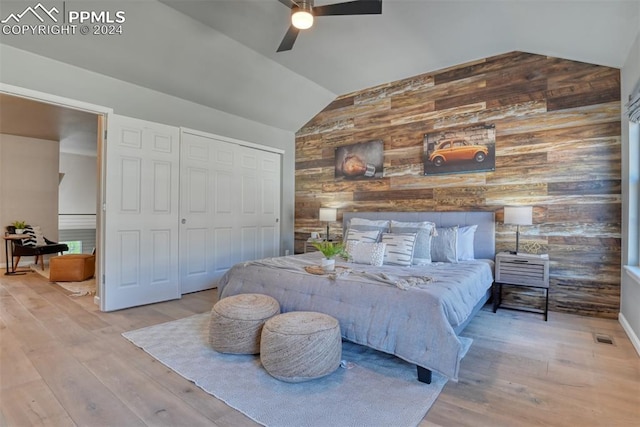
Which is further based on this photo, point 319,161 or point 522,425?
point 319,161

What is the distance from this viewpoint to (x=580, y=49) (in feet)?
11.1

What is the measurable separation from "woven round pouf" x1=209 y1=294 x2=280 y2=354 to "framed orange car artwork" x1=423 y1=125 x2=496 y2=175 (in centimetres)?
320

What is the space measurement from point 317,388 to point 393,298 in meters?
0.78

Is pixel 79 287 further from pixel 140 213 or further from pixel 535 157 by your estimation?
pixel 535 157

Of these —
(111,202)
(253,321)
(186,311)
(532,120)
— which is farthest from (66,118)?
(532,120)

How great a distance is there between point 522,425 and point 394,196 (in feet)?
11.6

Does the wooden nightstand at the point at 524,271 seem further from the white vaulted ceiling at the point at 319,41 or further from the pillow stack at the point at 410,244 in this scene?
the white vaulted ceiling at the point at 319,41

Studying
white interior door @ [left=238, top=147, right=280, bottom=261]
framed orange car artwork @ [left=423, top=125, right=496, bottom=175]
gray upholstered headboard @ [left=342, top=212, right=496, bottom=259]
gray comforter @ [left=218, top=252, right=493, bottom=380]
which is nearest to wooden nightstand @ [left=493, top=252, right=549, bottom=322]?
gray upholstered headboard @ [left=342, top=212, right=496, bottom=259]

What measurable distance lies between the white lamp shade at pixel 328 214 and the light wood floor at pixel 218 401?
8.53 ft

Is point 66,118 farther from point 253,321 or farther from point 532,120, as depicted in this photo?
point 532,120

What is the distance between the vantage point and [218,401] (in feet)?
6.48

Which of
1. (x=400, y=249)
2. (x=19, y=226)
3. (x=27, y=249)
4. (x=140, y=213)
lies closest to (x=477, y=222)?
(x=400, y=249)

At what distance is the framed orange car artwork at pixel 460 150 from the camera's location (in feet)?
13.8

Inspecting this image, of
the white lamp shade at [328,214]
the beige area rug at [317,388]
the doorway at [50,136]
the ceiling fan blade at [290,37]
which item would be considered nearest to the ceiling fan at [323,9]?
the ceiling fan blade at [290,37]
